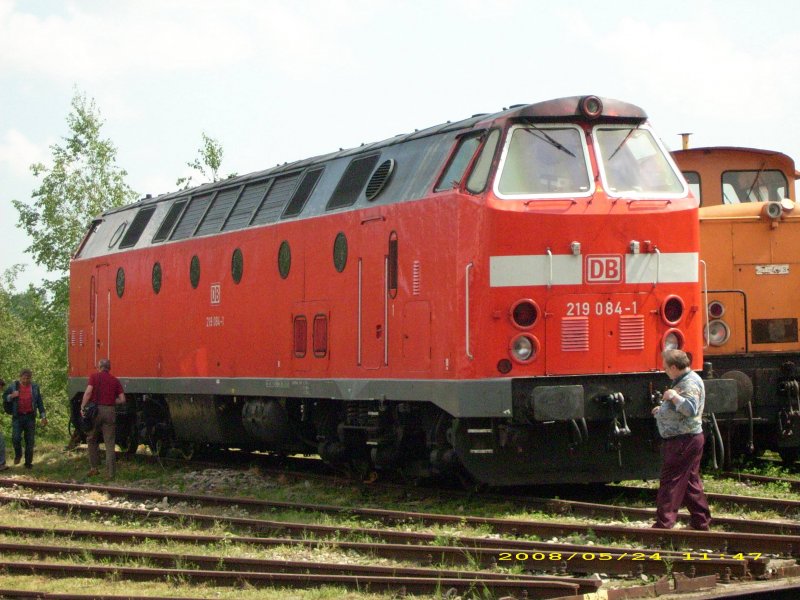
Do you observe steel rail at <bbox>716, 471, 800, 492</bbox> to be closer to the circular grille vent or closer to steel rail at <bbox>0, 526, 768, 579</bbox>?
steel rail at <bbox>0, 526, 768, 579</bbox>

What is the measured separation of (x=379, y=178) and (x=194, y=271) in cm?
491

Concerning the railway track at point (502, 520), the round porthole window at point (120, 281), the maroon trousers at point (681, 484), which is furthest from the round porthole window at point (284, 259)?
the maroon trousers at point (681, 484)

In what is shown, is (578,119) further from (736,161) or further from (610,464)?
(736,161)

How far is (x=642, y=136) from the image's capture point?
12.2 metres

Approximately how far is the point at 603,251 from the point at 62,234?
112 feet

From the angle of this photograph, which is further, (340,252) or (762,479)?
(762,479)

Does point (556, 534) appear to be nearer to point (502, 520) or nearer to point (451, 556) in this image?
point (502, 520)

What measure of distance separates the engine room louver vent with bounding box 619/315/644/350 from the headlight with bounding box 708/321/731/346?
122 inches

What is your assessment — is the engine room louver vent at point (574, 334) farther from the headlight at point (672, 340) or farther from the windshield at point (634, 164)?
the windshield at point (634, 164)

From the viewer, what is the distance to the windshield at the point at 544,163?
1148 cm

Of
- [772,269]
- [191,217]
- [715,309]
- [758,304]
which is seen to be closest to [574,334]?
[715,309]

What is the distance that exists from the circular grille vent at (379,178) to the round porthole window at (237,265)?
10.4ft
